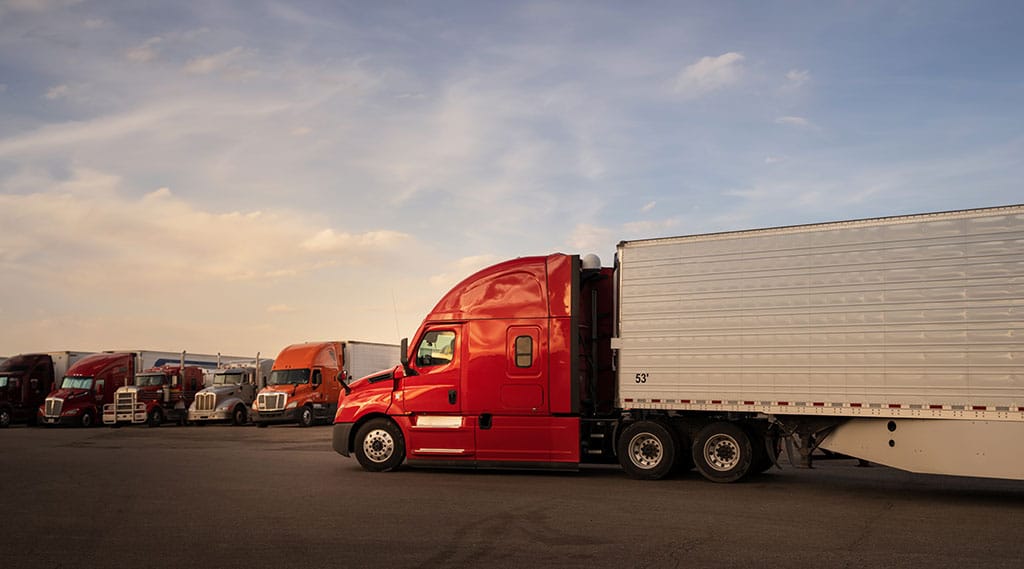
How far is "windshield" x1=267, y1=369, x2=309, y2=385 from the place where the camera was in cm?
3538

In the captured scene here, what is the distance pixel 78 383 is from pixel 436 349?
2892 cm

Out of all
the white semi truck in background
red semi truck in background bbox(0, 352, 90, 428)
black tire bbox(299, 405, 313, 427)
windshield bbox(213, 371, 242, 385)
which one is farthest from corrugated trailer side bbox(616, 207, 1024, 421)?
red semi truck in background bbox(0, 352, 90, 428)

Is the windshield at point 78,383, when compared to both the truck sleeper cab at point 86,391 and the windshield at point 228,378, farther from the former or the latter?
the windshield at point 228,378

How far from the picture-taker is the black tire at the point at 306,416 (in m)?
34.8

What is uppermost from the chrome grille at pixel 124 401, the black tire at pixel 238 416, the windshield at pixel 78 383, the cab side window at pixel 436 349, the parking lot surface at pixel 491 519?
the cab side window at pixel 436 349

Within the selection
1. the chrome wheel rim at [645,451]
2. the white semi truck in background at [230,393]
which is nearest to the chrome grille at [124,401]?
the white semi truck in background at [230,393]

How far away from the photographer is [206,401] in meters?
37.6

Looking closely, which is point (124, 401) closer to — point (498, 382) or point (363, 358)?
point (363, 358)

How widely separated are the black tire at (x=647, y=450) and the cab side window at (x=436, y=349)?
11.2 ft

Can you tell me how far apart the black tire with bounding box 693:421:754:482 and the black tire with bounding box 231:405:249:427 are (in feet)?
92.4

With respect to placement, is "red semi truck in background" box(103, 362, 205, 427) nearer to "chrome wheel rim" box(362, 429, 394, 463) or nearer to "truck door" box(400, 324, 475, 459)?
"chrome wheel rim" box(362, 429, 394, 463)

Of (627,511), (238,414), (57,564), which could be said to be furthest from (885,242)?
(238,414)

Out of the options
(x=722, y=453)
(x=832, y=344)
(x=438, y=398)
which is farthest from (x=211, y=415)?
(x=832, y=344)

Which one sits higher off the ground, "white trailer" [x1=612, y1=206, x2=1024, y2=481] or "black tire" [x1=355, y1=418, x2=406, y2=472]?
"white trailer" [x1=612, y1=206, x2=1024, y2=481]
